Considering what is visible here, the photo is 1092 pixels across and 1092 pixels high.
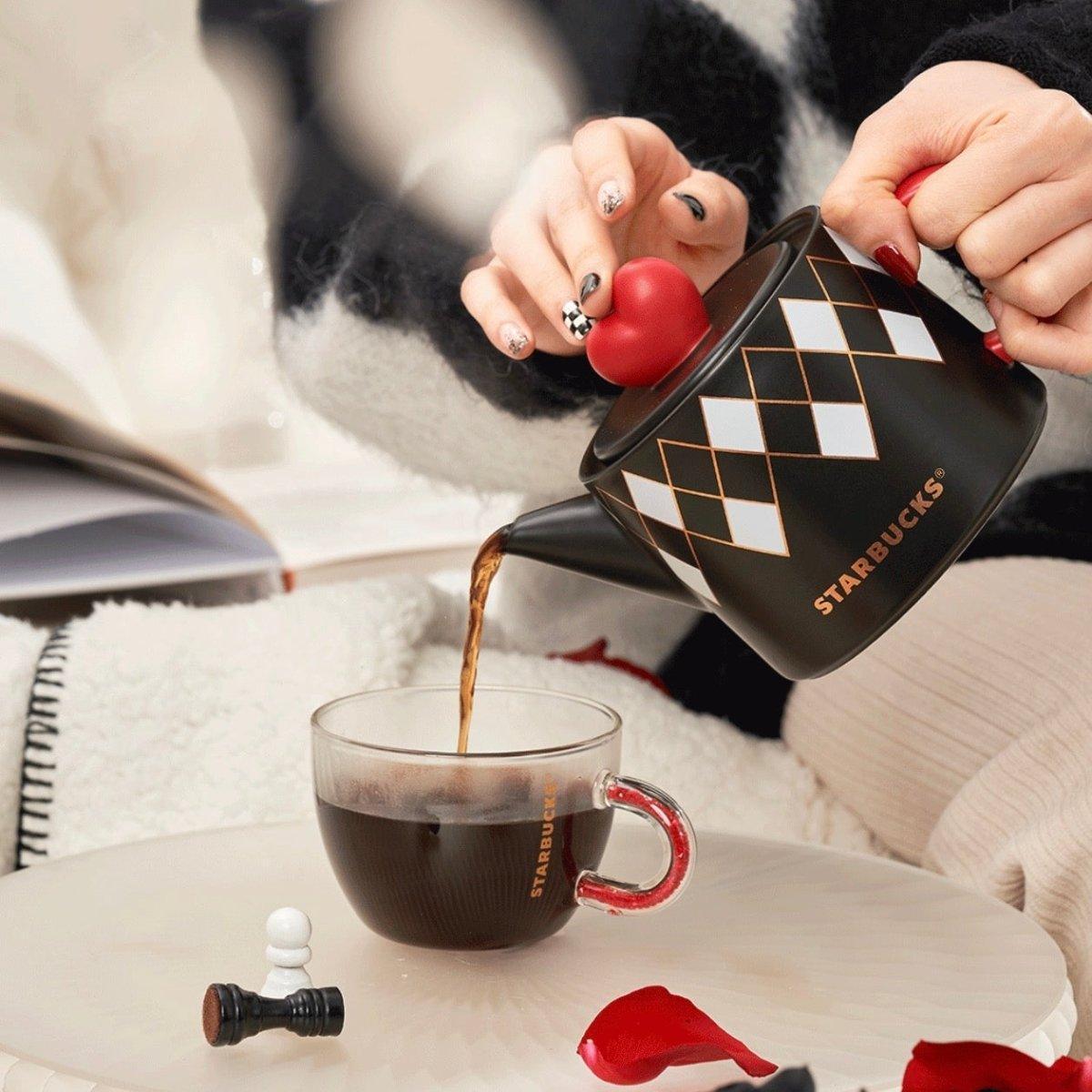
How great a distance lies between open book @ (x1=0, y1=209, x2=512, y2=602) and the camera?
1164 mm

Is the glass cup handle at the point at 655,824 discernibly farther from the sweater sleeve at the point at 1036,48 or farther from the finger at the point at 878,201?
the sweater sleeve at the point at 1036,48

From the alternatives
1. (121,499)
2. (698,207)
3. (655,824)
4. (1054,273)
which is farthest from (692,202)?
(121,499)

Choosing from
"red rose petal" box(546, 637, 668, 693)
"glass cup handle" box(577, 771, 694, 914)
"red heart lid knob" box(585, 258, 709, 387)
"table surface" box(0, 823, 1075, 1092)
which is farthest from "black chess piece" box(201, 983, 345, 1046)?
"red rose petal" box(546, 637, 668, 693)

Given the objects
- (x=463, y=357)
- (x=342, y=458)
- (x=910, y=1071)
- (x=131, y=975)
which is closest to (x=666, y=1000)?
(x=910, y=1071)

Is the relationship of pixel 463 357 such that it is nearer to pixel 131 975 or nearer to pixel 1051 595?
pixel 1051 595

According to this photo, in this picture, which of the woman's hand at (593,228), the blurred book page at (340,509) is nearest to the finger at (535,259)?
the woman's hand at (593,228)

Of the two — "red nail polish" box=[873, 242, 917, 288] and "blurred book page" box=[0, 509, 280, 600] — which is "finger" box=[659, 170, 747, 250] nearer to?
"red nail polish" box=[873, 242, 917, 288]

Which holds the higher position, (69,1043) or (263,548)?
(69,1043)

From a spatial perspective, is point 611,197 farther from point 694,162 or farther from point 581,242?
point 694,162

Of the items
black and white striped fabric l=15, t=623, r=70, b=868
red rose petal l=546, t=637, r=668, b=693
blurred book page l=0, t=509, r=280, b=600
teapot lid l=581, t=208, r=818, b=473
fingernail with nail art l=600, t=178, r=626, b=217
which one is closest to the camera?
teapot lid l=581, t=208, r=818, b=473

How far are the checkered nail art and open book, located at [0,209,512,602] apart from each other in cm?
59

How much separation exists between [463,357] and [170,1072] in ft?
1.92

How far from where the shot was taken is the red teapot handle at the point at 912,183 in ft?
1.73

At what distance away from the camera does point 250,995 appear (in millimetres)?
432
